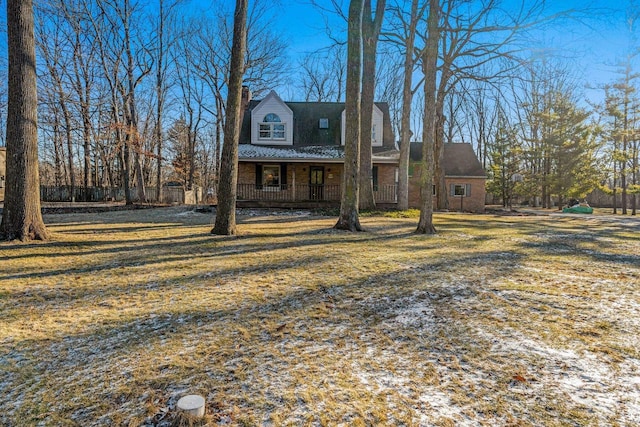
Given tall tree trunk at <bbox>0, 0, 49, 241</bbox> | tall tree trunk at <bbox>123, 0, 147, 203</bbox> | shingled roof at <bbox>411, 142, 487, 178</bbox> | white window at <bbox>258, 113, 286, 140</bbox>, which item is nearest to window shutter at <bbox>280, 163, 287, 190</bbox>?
white window at <bbox>258, 113, 286, 140</bbox>

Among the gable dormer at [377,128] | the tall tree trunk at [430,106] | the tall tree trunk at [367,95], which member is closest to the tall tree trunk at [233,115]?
the tall tree trunk at [430,106]

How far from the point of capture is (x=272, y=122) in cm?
1939

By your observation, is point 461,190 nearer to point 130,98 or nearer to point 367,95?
point 367,95

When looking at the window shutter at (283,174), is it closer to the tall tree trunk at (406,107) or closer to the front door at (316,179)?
the front door at (316,179)

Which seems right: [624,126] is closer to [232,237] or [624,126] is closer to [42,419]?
[232,237]

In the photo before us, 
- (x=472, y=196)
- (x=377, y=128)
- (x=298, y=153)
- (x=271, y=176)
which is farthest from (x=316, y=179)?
(x=472, y=196)

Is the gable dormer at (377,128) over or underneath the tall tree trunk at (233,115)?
over

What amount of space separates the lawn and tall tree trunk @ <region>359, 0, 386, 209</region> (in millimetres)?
8403

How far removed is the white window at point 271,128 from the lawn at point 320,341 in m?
14.9

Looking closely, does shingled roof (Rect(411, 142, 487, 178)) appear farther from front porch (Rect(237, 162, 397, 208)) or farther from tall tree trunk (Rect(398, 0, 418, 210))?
tall tree trunk (Rect(398, 0, 418, 210))

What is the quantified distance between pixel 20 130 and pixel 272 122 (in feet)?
46.0

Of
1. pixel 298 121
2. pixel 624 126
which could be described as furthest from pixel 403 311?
pixel 624 126

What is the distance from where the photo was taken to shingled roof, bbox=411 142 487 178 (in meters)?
24.2

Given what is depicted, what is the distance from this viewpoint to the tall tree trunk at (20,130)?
6027mm
